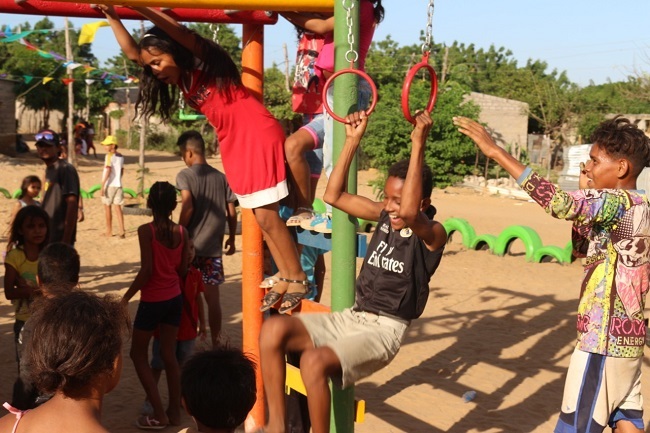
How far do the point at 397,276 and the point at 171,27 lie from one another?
1600mm

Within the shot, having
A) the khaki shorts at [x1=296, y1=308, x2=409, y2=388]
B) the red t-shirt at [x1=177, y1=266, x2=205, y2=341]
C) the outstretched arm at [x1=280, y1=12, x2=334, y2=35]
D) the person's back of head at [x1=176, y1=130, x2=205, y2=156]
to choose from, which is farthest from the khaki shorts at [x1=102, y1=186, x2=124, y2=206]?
the khaki shorts at [x1=296, y1=308, x2=409, y2=388]

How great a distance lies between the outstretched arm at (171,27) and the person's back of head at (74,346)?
1.88 m

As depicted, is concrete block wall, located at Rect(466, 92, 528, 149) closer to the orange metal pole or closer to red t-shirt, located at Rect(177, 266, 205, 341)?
red t-shirt, located at Rect(177, 266, 205, 341)

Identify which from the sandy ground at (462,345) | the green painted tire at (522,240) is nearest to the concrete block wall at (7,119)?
the sandy ground at (462,345)

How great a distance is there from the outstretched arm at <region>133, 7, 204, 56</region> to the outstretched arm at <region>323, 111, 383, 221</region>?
34.3 inches

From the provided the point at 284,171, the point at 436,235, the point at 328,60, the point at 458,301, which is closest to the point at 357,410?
the point at 436,235

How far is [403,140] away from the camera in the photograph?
2595 cm

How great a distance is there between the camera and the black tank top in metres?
3.78

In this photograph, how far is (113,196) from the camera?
539 inches

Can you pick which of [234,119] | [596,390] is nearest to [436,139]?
[234,119]

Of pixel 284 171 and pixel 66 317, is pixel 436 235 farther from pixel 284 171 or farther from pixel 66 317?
pixel 66 317

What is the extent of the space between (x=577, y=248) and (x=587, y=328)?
1.76 ft

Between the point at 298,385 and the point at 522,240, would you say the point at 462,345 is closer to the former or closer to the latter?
the point at 298,385

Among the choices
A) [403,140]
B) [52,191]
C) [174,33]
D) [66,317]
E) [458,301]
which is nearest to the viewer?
[66,317]
